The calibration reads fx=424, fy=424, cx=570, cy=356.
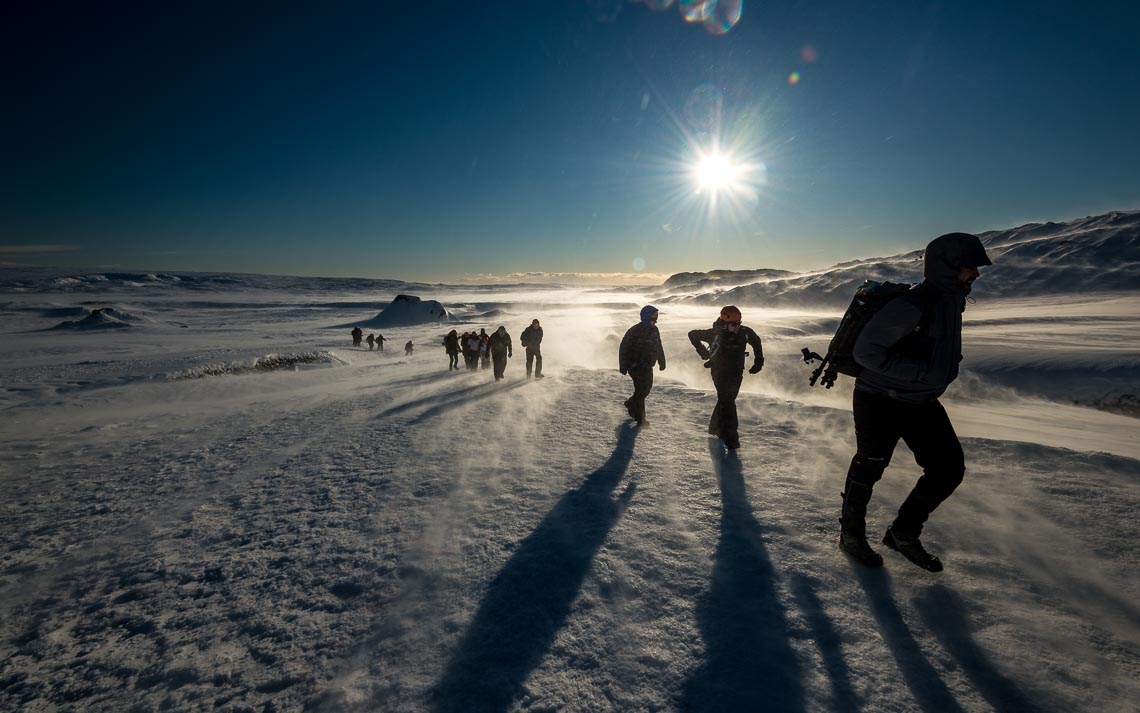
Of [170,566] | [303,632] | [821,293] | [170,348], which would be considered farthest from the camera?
[821,293]

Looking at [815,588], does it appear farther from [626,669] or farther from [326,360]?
[326,360]

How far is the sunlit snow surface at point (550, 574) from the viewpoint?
88.0 inches

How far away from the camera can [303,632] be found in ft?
8.63

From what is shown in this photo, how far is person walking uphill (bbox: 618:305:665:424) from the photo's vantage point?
6941 millimetres

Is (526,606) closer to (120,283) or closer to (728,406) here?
(728,406)

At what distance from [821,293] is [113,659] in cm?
6209

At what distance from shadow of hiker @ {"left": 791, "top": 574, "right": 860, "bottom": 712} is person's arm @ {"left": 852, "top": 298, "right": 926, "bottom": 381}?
160 cm

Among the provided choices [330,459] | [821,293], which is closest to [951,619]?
[330,459]

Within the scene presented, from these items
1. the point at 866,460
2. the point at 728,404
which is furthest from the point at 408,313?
the point at 866,460

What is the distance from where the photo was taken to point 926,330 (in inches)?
113

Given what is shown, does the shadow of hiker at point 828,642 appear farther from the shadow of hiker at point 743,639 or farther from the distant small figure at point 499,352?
the distant small figure at point 499,352

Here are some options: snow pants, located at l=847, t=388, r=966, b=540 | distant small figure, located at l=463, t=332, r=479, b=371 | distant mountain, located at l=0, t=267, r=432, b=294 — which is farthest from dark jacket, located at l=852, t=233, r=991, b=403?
distant mountain, located at l=0, t=267, r=432, b=294

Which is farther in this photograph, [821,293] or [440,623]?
[821,293]

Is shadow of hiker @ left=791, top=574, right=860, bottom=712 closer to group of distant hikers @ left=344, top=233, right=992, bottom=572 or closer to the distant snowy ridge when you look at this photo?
group of distant hikers @ left=344, top=233, right=992, bottom=572
